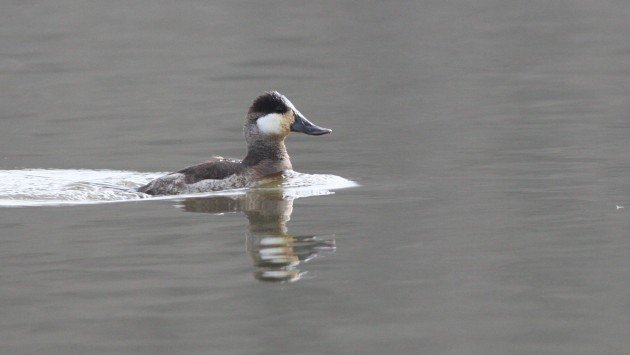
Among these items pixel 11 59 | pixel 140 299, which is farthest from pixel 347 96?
pixel 140 299

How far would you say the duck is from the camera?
1315cm

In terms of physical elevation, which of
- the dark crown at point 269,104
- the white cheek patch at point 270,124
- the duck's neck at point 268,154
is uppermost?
the dark crown at point 269,104

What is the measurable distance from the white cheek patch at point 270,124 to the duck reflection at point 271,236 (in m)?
0.87

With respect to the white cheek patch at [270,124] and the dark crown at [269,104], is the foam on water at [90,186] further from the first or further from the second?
the dark crown at [269,104]

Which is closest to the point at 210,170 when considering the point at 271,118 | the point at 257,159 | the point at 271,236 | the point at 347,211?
the point at 257,159

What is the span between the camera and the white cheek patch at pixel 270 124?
1385cm

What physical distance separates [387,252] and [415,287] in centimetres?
107

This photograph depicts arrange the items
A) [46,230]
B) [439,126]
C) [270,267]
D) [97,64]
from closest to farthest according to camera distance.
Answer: [270,267] → [46,230] → [439,126] → [97,64]

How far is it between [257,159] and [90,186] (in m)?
1.72

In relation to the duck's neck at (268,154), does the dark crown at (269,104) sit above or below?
above

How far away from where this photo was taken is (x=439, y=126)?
17.2 metres

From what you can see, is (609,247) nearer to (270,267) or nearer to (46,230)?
(270,267)

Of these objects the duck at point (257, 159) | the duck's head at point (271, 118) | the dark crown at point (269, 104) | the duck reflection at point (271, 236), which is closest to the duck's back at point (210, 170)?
the duck at point (257, 159)

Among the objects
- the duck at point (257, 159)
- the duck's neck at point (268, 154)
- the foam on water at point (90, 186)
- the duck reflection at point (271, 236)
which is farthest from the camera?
the duck's neck at point (268, 154)
